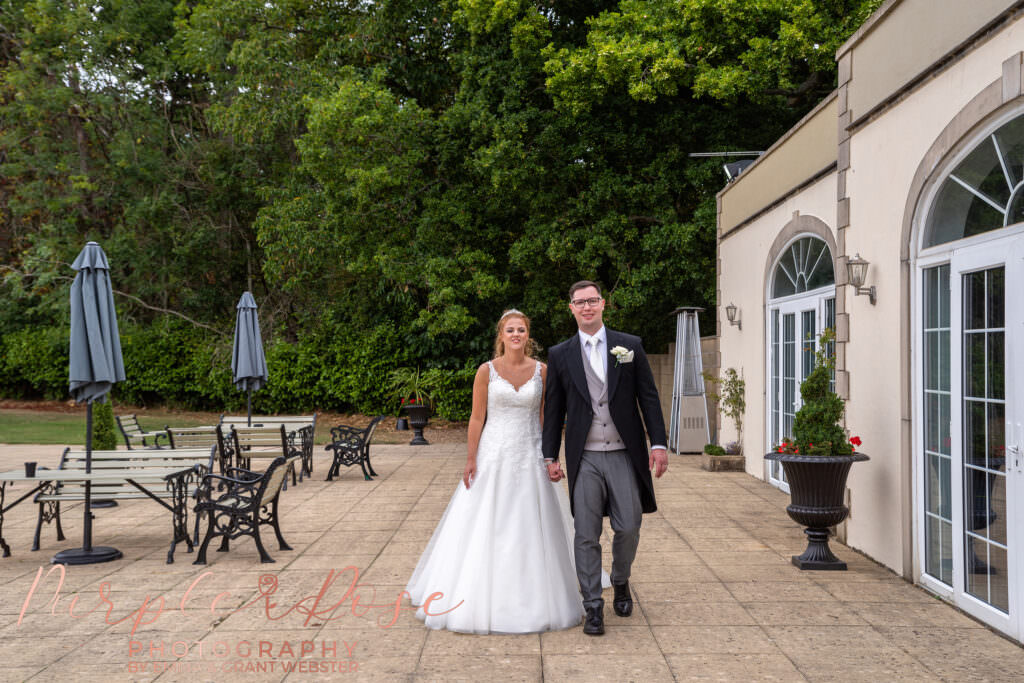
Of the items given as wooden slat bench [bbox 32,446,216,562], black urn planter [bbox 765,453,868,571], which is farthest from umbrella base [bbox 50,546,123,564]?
black urn planter [bbox 765,453,868,571]

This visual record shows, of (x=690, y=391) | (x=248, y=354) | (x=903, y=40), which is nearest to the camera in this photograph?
(x=903, y=40)

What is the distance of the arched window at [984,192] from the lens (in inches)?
202

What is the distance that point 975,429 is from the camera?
18.2 ft

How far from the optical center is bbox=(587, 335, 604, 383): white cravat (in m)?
5.30

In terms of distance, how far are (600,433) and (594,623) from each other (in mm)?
1092

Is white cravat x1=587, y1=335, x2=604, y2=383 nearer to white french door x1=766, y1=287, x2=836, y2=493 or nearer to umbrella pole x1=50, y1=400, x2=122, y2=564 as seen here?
umbrella pole x1=50, y1=400, x2=122, y2=564

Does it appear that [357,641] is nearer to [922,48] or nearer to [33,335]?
[922,48]

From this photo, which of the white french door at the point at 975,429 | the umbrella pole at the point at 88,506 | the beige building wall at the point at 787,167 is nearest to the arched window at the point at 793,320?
the beige building wall at the point at 787,167

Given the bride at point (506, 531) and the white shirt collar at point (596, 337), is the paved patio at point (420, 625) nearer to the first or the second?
the bride at point (506, 531)

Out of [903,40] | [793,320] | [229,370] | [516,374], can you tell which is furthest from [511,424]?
[229,370]

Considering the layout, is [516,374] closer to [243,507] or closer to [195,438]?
[243,507]

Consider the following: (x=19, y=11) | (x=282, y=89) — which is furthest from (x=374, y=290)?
(x=19, y=11)

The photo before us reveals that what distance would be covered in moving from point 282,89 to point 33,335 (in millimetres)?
12917

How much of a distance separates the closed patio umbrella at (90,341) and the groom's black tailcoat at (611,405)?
409 cm
